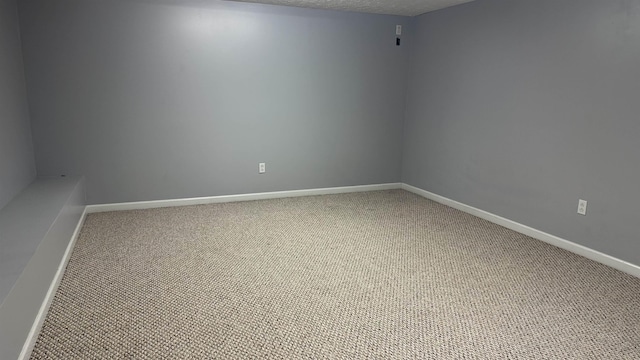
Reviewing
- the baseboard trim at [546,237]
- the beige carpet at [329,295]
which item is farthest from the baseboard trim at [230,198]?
the baseboard trim at [546,237]

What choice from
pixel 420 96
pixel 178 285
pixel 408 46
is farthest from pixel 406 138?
pixel 178 285

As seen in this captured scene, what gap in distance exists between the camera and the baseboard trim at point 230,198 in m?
4.36

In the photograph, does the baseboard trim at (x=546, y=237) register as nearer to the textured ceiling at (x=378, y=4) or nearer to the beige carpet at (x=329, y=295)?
the beige carpet at (x=329, y=295)

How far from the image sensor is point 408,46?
5.23 meters

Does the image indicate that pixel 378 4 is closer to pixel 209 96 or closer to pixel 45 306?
pixel 209 96

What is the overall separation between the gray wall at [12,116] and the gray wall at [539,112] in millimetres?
4060

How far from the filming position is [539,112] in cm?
362

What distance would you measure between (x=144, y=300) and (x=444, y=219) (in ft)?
9.48

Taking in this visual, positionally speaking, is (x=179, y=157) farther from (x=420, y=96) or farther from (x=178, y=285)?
(x=420, y=96)

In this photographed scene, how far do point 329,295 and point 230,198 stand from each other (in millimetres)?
2483

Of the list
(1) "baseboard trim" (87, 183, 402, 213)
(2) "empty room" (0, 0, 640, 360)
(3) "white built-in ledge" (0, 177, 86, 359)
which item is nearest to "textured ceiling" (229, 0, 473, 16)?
(2) "empty room" (0, 0, 640, 360)

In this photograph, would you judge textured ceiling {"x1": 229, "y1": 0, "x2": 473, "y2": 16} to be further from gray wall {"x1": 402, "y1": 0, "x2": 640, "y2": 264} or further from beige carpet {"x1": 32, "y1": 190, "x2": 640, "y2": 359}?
beige carpet {"x1": 32, "y1": 190, "x2": 640, "y2": 359}

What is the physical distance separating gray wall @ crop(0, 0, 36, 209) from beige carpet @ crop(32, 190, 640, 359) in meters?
0.67

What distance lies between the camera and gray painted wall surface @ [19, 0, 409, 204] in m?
4.02
